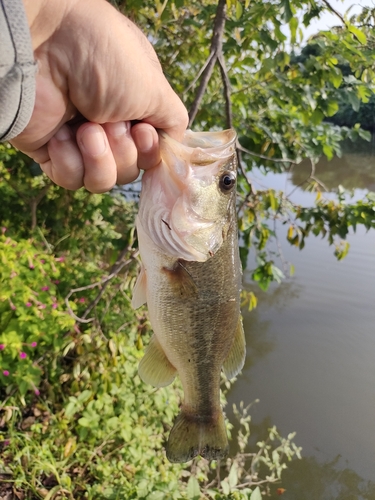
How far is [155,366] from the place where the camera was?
5.14 feet

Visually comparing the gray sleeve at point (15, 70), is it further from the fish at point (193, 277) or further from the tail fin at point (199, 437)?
the tail fin at point (199, 437)

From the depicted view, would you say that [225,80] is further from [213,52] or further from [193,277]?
[193,277]

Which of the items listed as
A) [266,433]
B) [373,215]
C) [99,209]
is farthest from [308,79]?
[266,433]

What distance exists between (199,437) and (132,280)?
6.42 feet

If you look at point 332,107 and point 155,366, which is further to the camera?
point 332,107

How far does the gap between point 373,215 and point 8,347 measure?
107 inches

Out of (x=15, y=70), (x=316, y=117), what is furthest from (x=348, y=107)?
(x=15, y=70)

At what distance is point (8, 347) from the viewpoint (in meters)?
2.54

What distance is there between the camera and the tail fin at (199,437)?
5.26ft

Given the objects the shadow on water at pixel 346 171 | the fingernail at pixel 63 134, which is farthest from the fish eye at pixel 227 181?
the shadow on water at pixel 346 171

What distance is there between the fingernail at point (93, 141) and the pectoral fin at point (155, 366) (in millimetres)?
764

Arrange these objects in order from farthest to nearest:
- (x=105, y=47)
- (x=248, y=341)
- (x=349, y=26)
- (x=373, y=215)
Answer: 1. (x=248, y=341)
2. (x=373, y=215)
3. (x=349, y=26)
4. (x=105, y=47)

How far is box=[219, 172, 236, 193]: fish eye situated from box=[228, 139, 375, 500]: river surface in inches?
79.7

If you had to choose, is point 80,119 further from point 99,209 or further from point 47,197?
point 47,197
